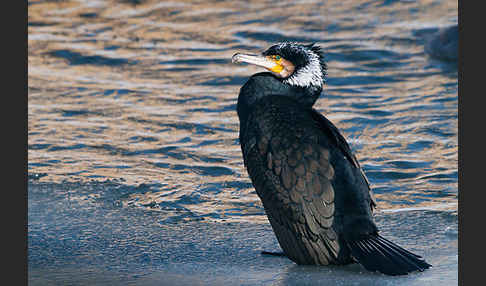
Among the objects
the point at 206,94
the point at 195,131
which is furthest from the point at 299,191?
the point at 206,94

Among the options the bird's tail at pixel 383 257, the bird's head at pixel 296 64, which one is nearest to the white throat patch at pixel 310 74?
the bird's head at pixel 296 64

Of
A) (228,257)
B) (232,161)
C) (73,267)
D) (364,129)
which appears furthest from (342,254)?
(364,129)

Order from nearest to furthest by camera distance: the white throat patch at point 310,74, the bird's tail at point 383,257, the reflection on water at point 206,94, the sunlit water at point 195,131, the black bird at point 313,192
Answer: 1. the bird's tail at point 383,257
2. the black bird at point 313,192
3. the white throat patch at point 310,74
4. the sunlit water at point 195,131
5. the reflection on water at point 206,94

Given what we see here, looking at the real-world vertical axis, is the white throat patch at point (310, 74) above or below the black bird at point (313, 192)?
above

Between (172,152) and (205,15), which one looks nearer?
(172,152)

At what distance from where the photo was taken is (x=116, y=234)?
17.6 feet

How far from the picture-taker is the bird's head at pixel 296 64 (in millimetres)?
4863

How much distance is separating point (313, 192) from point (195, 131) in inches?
131

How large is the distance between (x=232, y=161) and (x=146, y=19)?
5.25m

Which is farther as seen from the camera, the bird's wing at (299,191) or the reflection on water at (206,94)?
the reflection on water at (206,94)

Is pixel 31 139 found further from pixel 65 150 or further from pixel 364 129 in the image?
pixel 364 129

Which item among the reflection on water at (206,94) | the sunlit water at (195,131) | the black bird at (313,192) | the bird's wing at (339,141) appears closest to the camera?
the black bird at (313,192)

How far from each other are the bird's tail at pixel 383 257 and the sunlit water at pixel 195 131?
0.28 feet

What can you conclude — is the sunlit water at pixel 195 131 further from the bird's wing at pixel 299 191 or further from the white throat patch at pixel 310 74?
the white throat patch at pixel 310 74
